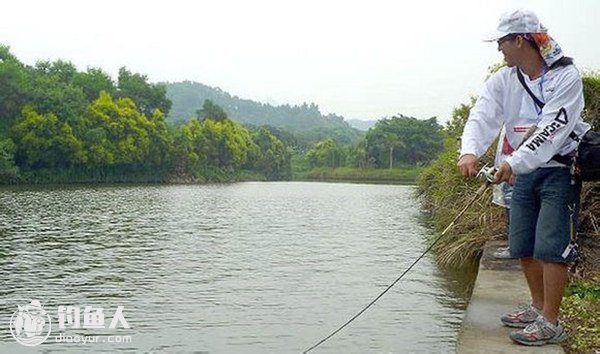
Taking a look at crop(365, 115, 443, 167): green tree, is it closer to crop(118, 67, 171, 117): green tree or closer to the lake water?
crop(118, 67, 171, 117): green tree

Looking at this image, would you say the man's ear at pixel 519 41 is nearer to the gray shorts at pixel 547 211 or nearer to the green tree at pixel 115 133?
the gray shorts at pixel 547 211

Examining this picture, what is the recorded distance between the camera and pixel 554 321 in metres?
3.62

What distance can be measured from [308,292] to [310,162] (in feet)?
353

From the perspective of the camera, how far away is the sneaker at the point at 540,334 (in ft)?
11.7

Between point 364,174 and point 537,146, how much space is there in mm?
92610

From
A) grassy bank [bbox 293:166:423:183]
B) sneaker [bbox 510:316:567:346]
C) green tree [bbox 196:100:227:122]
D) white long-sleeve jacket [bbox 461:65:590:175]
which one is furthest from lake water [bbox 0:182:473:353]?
green tree [bbox 196:100:227:122]

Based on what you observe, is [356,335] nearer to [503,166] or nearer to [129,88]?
[503,166]

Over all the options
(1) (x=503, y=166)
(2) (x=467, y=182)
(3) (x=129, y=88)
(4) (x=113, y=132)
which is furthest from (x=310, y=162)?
(1) (x=503, y=166)

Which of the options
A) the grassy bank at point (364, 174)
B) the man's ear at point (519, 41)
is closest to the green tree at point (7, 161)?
the man's ear at point (519, 41)

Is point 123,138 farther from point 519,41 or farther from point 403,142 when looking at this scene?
point 519,41

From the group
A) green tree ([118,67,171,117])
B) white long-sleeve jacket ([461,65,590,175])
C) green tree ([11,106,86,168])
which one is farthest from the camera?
green tree ([118,67,171,117])

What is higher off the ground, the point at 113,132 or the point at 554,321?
the point at 113,132

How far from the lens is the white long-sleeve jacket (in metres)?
3.35

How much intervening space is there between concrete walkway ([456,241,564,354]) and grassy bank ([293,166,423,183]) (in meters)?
76.0
